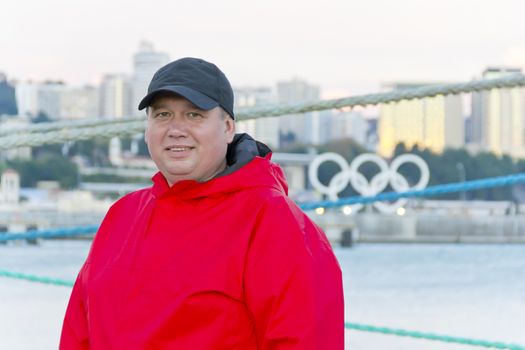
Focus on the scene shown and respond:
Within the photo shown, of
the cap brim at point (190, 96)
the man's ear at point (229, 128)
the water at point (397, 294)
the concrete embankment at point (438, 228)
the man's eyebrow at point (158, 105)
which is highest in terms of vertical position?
the cap brim at point (190, 96)

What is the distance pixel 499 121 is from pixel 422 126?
138 inches

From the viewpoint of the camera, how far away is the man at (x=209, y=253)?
104 cm

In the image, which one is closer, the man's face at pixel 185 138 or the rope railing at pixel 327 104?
the man's face at pixel 185 138

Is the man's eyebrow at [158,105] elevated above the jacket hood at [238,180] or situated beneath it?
elevated above

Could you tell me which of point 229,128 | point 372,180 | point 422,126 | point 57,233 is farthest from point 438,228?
point 229,128

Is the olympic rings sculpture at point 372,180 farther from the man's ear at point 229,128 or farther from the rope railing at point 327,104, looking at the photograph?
the man's ear at point 229,128

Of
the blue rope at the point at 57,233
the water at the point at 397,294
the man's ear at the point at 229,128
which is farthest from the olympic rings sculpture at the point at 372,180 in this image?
the man's ear at the point at 229,128

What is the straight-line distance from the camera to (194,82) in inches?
43.1

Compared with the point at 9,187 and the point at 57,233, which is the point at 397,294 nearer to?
the point at 57,233

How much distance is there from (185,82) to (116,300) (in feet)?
0.71

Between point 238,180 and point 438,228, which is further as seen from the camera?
point 438,228

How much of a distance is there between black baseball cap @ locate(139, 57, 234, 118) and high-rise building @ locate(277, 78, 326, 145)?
160 ft

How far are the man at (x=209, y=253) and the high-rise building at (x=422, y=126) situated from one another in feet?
163

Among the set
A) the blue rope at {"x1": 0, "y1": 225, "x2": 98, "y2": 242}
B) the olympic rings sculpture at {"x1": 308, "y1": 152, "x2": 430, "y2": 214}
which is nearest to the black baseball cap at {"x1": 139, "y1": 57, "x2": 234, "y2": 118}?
the blue rope at {"x1": 0, "y1": 225, "x2": 98, "y2": 242}
